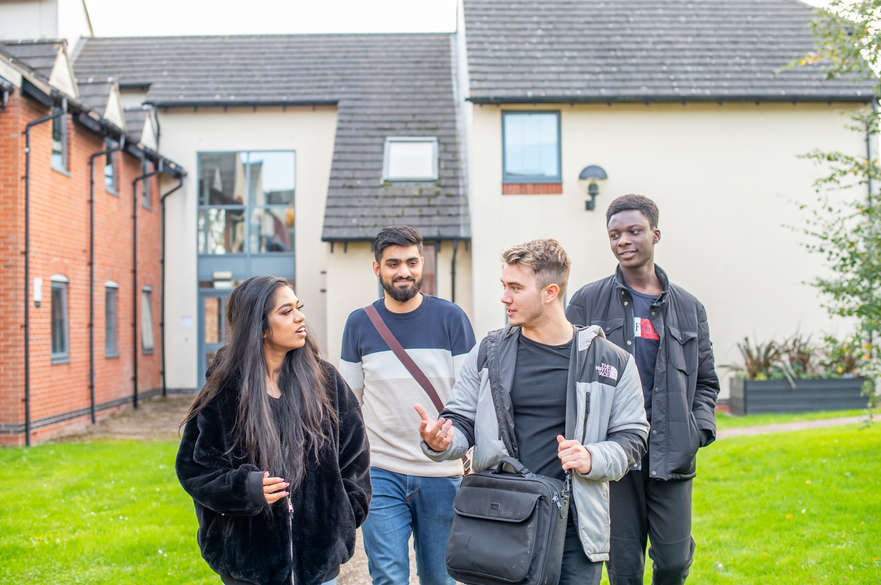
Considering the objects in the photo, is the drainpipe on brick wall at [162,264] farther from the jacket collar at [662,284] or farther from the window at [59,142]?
the jacket collar at [662,284]

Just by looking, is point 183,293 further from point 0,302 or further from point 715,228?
point 715,228

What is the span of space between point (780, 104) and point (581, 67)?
402 centimetres

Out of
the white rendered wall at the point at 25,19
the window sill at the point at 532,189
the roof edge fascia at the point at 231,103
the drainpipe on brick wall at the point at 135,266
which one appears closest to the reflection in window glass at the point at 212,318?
the drainpipe on brick wall at the point at 135,266

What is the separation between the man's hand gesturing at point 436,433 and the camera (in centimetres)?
308

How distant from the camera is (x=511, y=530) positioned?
9.68 feet

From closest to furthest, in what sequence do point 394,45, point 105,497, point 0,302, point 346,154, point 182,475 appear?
1. point 182,475
2. point 105,497
3. point 0,302
4. point 346,154
5. point 394,45

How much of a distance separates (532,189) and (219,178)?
8163mm

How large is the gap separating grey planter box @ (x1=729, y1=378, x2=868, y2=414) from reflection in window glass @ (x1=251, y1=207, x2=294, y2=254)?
435 inches

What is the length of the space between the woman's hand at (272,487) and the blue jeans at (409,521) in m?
1.14

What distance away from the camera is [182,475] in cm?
313

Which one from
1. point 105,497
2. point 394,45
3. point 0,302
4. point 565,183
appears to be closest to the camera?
point 105,497

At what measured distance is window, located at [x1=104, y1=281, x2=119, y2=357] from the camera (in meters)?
16.2

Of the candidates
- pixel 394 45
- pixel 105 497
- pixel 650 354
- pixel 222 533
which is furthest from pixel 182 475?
pixel 394 45

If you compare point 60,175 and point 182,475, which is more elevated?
point 60,175
